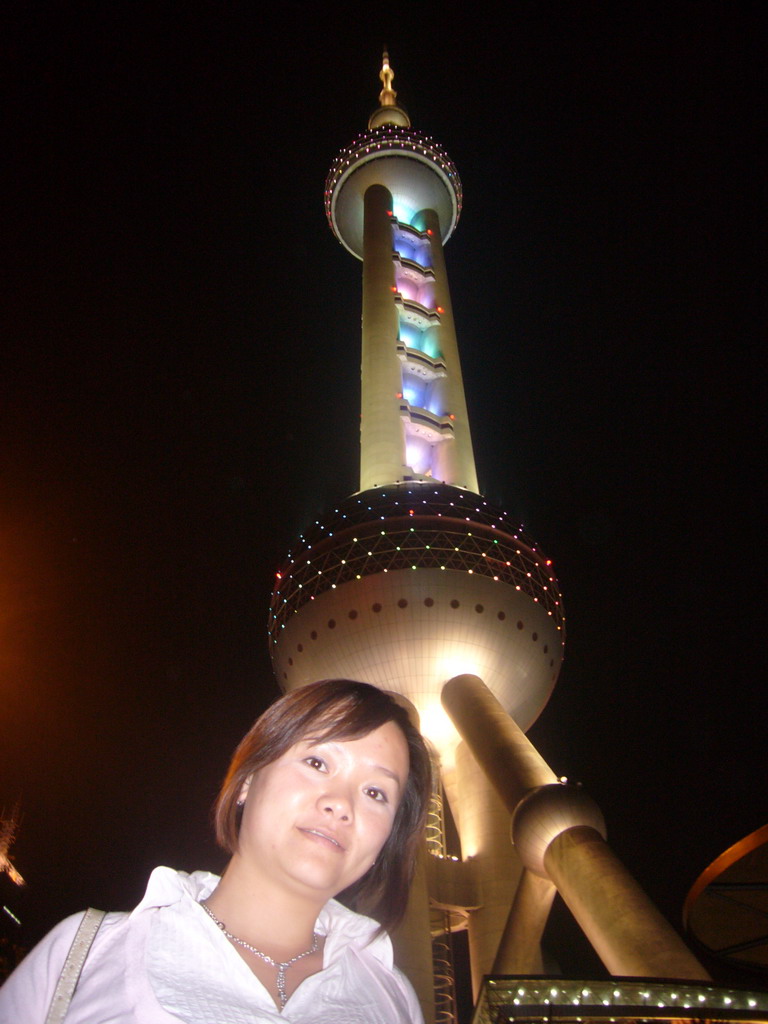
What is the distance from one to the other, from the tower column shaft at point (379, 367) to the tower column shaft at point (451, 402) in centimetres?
265

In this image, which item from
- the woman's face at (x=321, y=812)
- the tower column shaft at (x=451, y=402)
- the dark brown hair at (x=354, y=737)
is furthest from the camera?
the tower column shaft at (x=451, y=402)

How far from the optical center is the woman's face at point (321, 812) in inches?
137

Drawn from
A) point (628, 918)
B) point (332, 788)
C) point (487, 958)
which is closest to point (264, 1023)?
point (332, 788)

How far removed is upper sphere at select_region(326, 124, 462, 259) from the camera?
154ft

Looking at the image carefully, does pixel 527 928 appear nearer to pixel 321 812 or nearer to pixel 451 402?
pixel 321 812

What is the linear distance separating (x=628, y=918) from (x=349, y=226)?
4269cm

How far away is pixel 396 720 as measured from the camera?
3990mm

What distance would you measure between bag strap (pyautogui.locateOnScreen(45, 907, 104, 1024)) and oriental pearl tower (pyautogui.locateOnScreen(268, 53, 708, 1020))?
15.3 metres

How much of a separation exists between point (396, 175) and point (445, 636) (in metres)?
32.0

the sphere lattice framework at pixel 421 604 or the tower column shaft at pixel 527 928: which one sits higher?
the sphere lattice framework at pixel 421 604

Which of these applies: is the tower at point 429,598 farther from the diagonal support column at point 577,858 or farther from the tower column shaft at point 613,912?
the tower column shaft at point 613,912

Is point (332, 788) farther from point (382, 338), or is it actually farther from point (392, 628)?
point (382, 338)

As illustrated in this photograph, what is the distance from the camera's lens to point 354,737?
3.74 metres

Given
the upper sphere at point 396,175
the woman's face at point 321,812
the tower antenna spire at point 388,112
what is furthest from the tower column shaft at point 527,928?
the tower antenna spire at point 388,112
